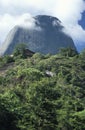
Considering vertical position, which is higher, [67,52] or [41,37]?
[41,37]

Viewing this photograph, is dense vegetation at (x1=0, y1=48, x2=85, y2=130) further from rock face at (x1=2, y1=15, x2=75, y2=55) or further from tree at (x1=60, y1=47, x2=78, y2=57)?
rock face at (x1=2, y1=15, x2=75, y2=55)

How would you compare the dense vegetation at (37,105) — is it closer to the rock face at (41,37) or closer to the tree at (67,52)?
the tree at (67,52)

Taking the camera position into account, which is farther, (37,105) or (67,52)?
(67,52)

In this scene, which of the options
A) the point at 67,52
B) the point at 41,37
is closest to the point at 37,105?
the point at 67,52

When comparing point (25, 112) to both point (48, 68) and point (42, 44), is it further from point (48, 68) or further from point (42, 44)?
point (42, 44)

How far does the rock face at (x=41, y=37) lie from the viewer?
172875mm

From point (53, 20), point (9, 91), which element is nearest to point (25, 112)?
point (9, 91)

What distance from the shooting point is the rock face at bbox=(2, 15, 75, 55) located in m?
173

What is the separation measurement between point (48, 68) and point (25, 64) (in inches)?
226

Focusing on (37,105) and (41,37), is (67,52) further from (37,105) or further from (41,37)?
(41,37)

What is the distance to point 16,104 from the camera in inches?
2415

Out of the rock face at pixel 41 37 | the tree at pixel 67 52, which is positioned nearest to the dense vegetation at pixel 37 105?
the tree at pixel 67 52

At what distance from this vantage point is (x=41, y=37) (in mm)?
177625

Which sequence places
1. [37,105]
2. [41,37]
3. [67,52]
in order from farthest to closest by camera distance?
[41,37], [67,52], [37,105]
